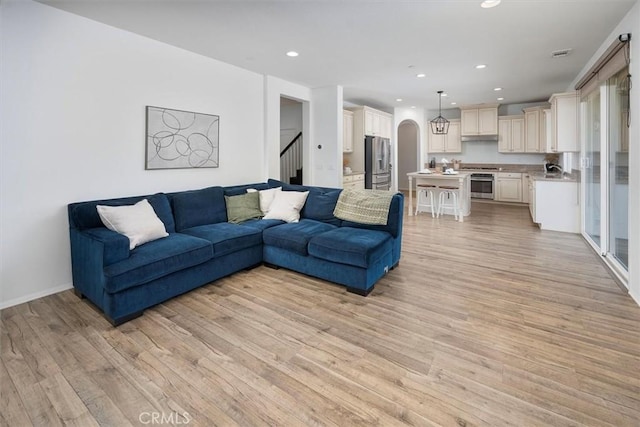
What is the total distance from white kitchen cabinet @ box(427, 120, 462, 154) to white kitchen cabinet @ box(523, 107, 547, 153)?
1.65m

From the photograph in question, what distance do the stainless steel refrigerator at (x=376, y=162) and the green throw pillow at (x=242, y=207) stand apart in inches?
150

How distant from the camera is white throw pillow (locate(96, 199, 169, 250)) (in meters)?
2.96

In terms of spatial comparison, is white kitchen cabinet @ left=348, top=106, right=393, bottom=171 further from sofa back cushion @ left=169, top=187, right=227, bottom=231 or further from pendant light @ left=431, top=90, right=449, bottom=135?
sofa back cushion @ left=169, top=187, right=227, bottom=231

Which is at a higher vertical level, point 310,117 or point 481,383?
point 310,117

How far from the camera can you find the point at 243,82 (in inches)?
200

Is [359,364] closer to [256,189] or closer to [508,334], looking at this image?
[508,334]

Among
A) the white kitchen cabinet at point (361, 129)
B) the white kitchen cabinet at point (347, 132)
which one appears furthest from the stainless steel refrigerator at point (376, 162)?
the white kitchen cabinet at point (347, 132)

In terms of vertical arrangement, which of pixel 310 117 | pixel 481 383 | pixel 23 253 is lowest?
pixel 481 383

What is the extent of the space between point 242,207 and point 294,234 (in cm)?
104

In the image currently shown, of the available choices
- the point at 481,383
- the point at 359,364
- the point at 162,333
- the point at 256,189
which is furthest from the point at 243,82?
the point at 481,383

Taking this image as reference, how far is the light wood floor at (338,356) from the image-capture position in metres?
1.71

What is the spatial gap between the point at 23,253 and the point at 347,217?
123 inches

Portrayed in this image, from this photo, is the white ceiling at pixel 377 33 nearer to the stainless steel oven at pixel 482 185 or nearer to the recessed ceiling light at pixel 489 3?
the recessed ceiling light at pixel 489 3

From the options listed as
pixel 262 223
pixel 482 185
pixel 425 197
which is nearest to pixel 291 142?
pixel 425 197
